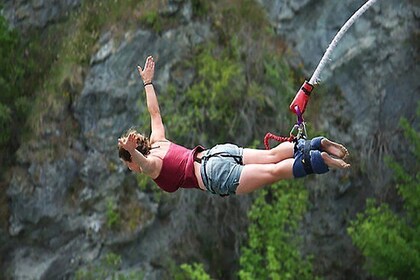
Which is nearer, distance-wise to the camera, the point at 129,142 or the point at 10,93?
the point at 129,142

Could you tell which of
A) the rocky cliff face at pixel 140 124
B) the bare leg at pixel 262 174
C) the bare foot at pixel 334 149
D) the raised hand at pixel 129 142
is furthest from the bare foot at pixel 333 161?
the rocky cliff face at pixel 140 124

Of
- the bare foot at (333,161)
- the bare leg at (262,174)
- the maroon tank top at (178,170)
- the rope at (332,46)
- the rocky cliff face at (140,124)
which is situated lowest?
the bare foot at (333,161)

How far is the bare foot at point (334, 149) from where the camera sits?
4168mm

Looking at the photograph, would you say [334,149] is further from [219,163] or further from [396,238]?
[396,238]

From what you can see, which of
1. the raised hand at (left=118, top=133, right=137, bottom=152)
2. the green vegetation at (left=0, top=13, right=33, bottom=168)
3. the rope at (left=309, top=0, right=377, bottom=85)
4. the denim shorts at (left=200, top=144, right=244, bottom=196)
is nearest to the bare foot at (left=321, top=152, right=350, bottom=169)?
the rope at (left=309, top=0, right=377, bottom=85)

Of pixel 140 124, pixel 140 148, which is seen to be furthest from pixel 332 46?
pixel 140 124

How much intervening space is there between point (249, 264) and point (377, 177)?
2.13 meters

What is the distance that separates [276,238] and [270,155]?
153 inches

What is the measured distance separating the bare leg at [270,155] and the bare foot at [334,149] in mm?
339

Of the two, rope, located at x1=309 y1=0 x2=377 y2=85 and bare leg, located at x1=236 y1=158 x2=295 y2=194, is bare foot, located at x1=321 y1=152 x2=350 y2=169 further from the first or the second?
rope, located at x1=309 y1=0 x2=377 y2=85

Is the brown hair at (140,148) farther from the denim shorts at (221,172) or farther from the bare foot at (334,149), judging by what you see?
the bare foot at (334,149)

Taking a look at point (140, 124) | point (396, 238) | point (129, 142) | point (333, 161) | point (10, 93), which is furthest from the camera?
point (10, 93)

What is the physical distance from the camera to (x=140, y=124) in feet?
28.5

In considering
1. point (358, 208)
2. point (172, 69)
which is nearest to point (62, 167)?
point (172, 69)
